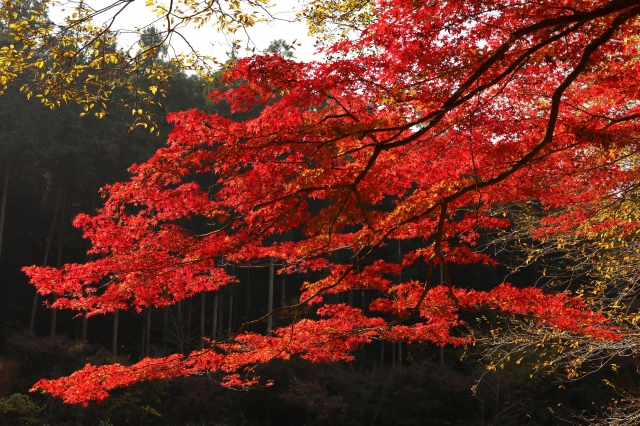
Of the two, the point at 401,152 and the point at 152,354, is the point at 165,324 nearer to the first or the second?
the point at 152,354

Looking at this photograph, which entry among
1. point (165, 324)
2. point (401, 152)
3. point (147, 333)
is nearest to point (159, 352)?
point (147, 333)

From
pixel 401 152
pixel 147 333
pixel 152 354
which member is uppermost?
pixel 401 152

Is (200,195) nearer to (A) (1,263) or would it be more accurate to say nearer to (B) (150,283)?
(B) (150,283)

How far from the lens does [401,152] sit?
206 inches

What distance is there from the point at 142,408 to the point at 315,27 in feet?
33.4

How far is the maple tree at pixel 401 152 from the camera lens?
12.2 feet

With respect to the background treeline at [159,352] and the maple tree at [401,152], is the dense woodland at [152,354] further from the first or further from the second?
the maple tree at [401,152]

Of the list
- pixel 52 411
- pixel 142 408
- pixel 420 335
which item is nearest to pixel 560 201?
pixel 420 335

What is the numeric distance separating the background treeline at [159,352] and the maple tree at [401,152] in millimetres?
6218

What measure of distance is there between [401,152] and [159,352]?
14308mm

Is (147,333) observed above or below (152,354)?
above

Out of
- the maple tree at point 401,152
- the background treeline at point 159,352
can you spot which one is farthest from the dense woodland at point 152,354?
the maple tree at point 401,152

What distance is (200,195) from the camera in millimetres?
5086

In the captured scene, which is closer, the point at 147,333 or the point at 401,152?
the point at 401,152
